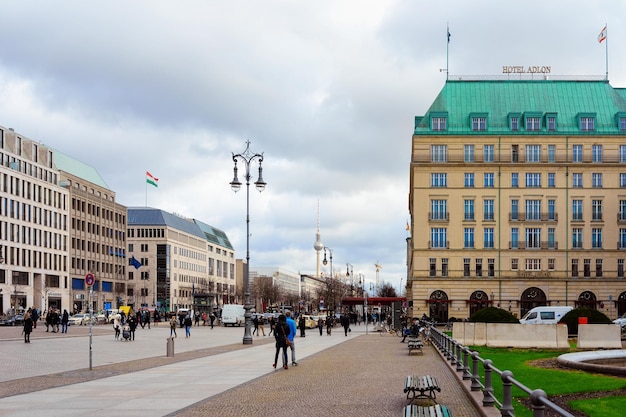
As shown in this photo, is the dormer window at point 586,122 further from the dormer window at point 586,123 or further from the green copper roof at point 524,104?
the green copper roof at point 524,104

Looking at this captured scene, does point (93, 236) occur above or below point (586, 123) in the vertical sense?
below

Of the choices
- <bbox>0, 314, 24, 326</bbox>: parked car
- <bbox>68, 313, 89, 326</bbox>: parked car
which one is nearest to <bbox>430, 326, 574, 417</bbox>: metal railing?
<bbox>0, 314, 24, 326</bbox>: parked car

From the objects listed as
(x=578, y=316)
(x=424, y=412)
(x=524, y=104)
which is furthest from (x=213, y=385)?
(x=524, y=104)

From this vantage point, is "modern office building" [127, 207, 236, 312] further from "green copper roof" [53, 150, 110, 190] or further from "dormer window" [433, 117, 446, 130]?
"dormer window" [433, 117, 446, 130]

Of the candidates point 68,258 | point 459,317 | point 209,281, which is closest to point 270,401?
point 459,317

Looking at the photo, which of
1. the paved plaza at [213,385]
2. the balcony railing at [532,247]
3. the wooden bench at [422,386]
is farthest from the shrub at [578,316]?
the balcony railing at [532,247]

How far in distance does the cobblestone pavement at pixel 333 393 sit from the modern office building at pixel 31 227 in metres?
80.1

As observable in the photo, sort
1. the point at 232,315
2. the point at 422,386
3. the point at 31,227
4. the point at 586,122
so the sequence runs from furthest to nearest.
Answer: the point at 31,227 → the point at 586,122 → the point at 232,315 → the point at 422,386

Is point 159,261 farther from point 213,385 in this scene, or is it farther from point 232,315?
point 213,385

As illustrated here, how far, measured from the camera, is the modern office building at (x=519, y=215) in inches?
3438

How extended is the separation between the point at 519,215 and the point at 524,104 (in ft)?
43.1

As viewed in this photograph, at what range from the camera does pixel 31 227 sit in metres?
106

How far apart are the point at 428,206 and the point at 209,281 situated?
97.0m

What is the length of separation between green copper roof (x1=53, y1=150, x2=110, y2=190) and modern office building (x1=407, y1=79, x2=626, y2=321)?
195ft
